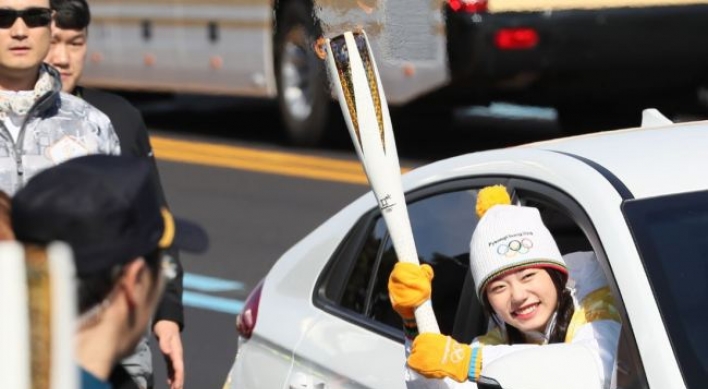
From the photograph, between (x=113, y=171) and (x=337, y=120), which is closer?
(x=113, y=171)

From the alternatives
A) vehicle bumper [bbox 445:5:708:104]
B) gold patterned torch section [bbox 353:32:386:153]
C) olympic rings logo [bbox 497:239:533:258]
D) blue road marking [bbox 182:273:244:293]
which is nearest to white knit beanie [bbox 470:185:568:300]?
olympic rings logo [bbox 497:239:533:258]

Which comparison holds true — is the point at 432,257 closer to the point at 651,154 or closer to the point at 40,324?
the point at 651,154

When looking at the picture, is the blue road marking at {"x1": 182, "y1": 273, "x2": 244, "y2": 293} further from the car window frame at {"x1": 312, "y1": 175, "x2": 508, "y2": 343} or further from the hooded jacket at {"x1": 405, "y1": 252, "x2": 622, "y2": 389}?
the hooded jacket at {"x1": 405, "y1": 252, "x2": 622, "y2": 389}

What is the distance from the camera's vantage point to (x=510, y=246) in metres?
4.44

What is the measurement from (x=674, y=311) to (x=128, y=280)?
1751 millimetres

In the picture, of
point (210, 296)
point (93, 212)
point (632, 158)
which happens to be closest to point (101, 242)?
point (93, 212)

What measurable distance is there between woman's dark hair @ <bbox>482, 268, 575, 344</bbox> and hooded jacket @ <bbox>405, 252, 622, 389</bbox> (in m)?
0.02

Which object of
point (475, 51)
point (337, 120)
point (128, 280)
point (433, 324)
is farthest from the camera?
point (337, 120)

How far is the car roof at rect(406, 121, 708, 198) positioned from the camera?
455 centimetres

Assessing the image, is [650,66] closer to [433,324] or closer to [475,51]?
[475,51]

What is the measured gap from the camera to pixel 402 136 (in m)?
16.9

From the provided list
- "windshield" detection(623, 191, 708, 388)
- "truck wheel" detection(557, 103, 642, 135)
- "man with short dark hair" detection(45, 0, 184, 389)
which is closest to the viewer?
"windshield" detection(623, 191, 708, 388)

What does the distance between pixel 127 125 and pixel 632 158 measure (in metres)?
1.64

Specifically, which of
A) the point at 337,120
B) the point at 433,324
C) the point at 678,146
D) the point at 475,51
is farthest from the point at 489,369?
the point at 337,120
